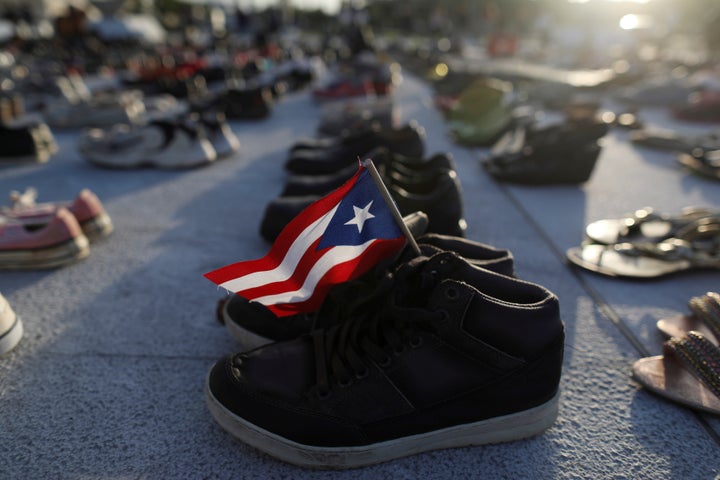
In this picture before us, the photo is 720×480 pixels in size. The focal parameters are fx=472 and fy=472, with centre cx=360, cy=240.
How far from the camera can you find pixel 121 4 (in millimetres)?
38688

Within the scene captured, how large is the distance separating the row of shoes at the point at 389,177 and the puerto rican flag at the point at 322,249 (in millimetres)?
778

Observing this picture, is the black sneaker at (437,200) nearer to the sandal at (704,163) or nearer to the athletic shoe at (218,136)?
the athletic shoe at (218,136)

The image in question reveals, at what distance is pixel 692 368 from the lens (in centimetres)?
130

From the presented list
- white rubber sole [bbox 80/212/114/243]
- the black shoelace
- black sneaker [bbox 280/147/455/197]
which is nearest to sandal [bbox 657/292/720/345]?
the black shoelace

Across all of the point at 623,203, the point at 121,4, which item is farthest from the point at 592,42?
the point at 121,4

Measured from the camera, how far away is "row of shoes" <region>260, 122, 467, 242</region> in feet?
6.32

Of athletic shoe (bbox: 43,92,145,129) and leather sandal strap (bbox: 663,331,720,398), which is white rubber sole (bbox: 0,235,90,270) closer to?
leather sandal strap (bbox: 663,331,720,398)

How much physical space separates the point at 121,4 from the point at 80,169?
43.3 metres

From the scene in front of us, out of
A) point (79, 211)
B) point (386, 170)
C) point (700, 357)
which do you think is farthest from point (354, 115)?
point (700, 357)

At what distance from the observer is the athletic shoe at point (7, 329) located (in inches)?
57.8

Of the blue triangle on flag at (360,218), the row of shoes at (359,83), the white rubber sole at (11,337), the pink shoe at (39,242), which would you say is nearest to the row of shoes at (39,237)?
the pink shoe at (39,242)

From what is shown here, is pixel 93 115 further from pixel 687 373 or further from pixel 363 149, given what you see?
pixel 687 373

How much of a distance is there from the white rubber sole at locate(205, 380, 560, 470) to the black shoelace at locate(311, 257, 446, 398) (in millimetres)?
146

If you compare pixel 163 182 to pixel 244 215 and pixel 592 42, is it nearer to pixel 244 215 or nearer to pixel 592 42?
pixel 244 215
